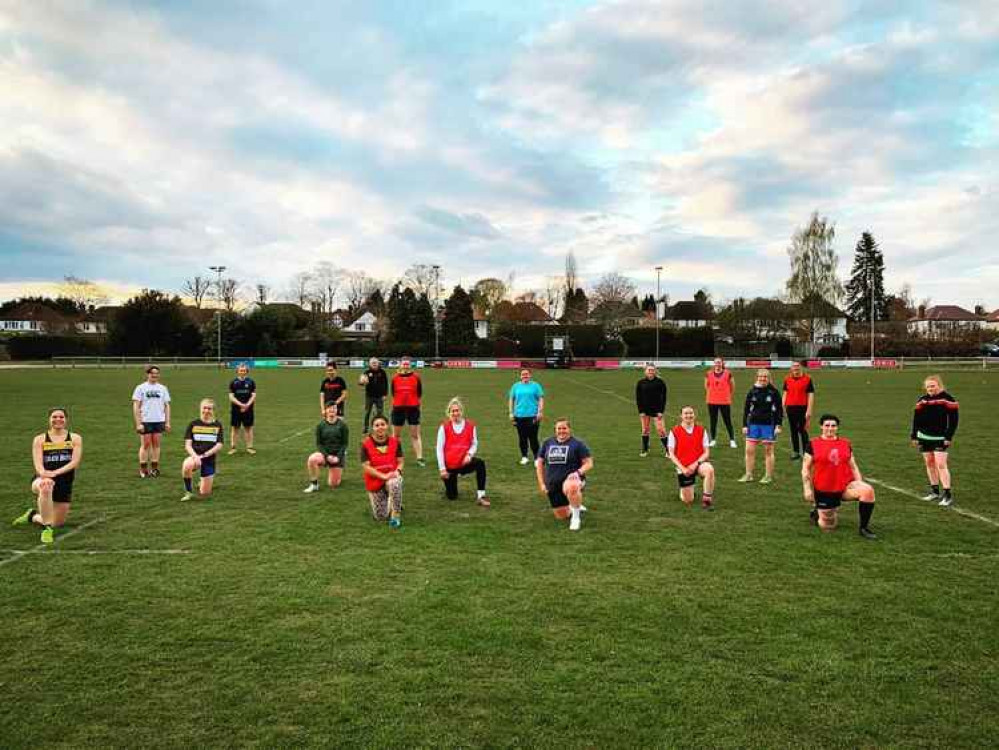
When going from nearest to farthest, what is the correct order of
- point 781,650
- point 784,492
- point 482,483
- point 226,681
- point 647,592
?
point 226,681, point 781,650, point 647,592, point 482,483, point 784,492

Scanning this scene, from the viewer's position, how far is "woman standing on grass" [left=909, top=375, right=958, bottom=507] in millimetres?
9258

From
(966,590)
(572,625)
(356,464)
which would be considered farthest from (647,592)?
(356,464)

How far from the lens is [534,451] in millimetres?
12211

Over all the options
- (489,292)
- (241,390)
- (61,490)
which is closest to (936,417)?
(61,490)

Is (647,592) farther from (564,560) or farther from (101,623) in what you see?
(101,623)

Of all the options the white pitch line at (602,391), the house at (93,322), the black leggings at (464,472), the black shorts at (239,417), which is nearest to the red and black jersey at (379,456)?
the black leggings at (464,472)

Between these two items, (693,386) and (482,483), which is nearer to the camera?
(482,483)

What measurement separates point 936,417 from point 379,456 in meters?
7.41

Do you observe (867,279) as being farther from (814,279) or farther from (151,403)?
(151,403)

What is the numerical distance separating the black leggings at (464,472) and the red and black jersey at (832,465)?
14.0 ft

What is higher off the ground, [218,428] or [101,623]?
[218,428]

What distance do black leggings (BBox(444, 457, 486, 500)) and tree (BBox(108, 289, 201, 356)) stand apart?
65417mm

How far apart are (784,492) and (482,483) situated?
455cm

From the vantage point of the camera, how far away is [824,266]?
236ft
